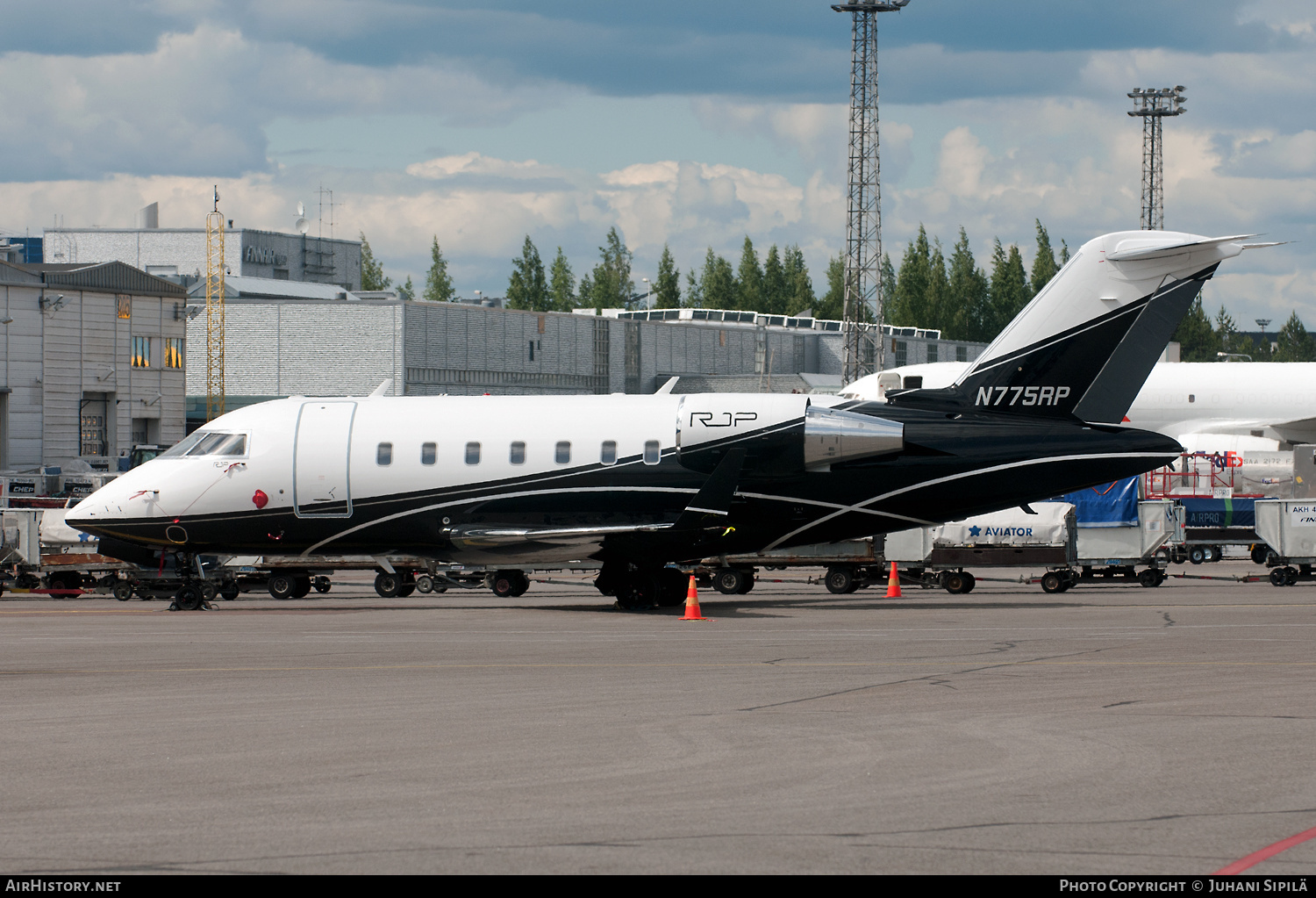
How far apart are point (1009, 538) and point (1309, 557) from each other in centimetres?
840

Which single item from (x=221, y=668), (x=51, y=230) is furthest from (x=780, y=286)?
(x=221, y=668)

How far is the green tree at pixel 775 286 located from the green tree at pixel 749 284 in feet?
3.39

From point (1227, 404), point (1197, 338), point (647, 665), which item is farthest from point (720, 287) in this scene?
point (647, 665)

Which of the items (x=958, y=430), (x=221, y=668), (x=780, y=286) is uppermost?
(x=780, y=286)

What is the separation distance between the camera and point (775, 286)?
154375 millimetres

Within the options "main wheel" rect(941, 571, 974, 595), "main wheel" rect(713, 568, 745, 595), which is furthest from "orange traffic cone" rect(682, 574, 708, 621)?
"main wheel" rect(941, 571, 974, 595)

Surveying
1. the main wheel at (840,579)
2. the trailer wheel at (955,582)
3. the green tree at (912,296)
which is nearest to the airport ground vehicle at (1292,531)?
the trailer wheel at (955,582)

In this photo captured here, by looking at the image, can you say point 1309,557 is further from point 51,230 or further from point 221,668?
point 51,230

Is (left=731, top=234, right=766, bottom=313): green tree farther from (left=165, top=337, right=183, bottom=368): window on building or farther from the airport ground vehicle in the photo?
the airport ground vehicle

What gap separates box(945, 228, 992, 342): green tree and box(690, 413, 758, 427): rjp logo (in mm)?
119695

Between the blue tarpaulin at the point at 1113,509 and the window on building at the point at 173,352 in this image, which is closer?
the blue tarpaulin at the point at 1113,509

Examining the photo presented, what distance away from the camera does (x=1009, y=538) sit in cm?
3434

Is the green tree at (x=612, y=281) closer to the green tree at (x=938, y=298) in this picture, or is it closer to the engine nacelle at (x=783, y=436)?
the green tree at (x=938, y=298)

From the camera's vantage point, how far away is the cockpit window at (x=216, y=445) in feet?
96.4
